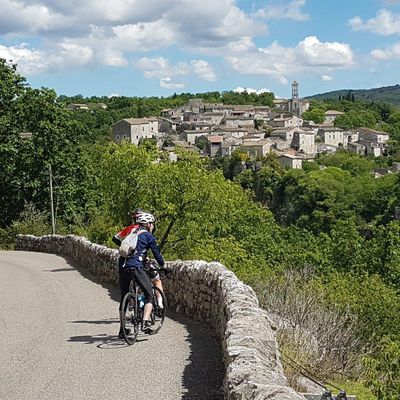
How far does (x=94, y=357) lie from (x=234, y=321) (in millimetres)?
2009

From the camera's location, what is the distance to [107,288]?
13.5 m

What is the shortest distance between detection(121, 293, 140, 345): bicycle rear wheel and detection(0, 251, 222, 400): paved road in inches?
4.8

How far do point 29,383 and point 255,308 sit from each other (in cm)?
244

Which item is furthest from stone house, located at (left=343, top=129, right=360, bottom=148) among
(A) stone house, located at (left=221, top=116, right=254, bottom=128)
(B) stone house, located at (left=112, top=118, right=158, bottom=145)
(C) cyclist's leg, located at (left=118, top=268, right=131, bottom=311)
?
(C) cyclist's leg, located at (left=118, top=268, right=131, bottom=311)

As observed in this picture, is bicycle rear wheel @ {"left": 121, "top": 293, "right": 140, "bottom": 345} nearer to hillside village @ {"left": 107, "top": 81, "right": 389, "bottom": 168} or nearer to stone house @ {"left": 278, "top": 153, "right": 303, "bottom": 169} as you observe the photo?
stone house @ {"left": 278, "top": 153, "right": 303, "bottom": 169}

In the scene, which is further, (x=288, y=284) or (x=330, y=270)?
(x=330, y=270)

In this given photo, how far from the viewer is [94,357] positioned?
7469mm

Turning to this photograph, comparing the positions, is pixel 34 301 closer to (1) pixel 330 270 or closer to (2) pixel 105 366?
(2) pixel 105 366

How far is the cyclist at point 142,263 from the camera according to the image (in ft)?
26.3

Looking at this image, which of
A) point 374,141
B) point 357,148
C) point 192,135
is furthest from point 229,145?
point 374,141

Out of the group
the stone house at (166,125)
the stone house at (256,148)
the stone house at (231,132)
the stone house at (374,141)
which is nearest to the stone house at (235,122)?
the stone house at (231,132)

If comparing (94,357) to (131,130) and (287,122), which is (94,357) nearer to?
(131,130)

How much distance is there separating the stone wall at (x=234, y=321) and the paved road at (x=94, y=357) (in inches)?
14.7

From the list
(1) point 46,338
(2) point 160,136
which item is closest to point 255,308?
(1) point 46,338
